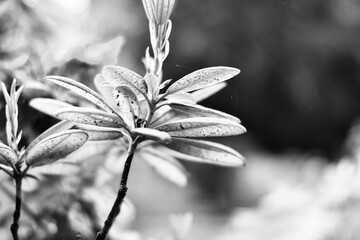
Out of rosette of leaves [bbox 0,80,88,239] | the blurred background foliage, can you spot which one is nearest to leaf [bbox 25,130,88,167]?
rosette of leaves [bbox 0,80,88,239]

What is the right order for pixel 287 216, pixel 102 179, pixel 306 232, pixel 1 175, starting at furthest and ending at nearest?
1. pixel 287 216
2. pixel 306 232
3. pixel 102 179
4. pixel 1 175

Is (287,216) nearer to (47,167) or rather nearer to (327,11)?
(47,167)

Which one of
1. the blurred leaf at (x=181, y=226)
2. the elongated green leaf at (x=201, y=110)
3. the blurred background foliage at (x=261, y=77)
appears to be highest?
the blurred background foliage at (x=261, y=77)

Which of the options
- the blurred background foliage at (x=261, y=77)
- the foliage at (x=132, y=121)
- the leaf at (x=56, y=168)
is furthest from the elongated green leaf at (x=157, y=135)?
the blurred background foliage at (x=261, y=77)

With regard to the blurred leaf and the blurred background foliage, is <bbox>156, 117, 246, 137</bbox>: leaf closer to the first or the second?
the blurred leaf

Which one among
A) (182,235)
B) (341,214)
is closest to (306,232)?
(341,214)

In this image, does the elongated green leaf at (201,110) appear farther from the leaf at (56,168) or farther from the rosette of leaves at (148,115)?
the leaf at (56,168)
